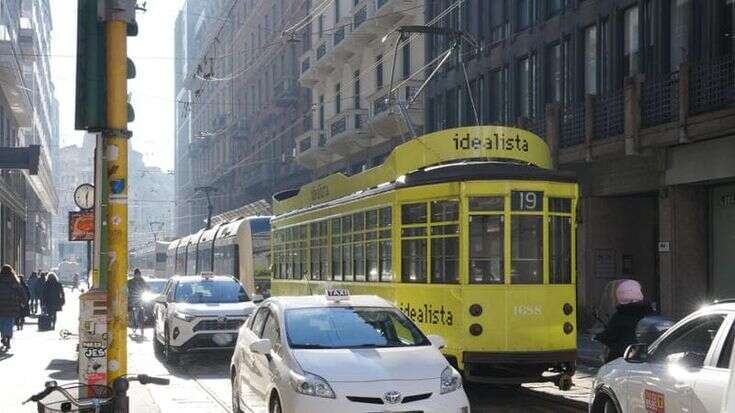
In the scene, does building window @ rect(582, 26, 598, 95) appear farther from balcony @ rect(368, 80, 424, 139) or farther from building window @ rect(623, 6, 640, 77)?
balcony @ rect(368, 80, 424, 139)

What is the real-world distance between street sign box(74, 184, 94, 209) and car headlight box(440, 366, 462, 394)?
9155 millimetres

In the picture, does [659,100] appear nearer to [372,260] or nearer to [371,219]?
[371,219]

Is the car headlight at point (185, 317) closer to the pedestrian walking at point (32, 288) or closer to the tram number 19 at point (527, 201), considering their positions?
the tram number 19 at point (527, 201)

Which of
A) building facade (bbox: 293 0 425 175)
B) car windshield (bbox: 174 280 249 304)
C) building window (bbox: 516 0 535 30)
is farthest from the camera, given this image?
building facade (bbox: 293 0 425 175)

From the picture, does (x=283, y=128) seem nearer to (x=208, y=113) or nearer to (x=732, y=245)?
(x=208, y=113)

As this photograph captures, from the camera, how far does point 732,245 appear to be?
20.1m

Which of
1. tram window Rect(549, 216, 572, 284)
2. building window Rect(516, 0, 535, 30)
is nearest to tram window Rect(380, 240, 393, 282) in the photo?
tram window Rect(549, 216, 572, 284)

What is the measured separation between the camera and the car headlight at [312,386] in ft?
26.8

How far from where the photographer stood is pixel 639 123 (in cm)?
2091

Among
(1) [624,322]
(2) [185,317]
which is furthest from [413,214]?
(2) [185,317]

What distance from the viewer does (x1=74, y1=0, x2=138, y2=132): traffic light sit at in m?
7.07

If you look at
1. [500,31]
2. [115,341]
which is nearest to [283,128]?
[500,31]

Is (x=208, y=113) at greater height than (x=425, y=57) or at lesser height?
greater

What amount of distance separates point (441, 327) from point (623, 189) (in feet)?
39.8
